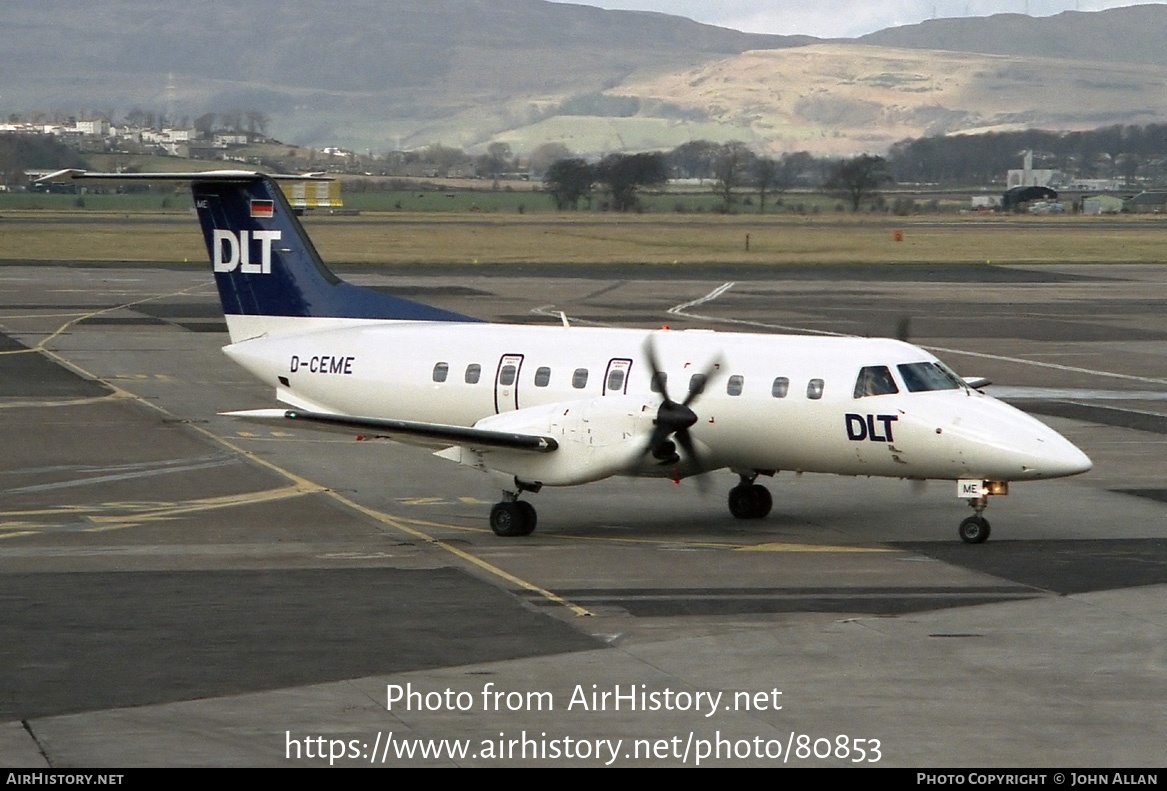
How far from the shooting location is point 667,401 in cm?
2244

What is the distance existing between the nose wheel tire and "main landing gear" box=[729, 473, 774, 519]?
3411 mm

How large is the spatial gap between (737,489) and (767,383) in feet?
7.58

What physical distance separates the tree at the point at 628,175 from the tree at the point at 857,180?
18.8m

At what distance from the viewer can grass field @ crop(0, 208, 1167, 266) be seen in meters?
99.6

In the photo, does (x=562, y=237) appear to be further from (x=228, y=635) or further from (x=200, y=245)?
(x=228, y=635)

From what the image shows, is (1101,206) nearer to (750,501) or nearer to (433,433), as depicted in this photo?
(750,501)

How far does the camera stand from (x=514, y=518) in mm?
23328

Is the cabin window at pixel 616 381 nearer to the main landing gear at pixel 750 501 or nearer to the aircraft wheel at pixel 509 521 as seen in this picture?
the aircraft wheel at pixel 509 521

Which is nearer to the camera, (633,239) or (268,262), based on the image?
(268,262)

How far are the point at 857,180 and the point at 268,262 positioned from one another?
461ft

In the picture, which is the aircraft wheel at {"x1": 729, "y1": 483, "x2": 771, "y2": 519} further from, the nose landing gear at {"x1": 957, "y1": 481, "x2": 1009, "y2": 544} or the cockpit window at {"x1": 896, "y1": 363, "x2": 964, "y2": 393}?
the nose landing gear at {"x1": 957, "y1": 481, "x2": 1009, "y2": 544}

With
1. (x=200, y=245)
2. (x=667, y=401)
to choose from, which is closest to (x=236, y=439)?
(x=667, y=401)

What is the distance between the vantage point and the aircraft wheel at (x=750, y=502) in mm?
24828

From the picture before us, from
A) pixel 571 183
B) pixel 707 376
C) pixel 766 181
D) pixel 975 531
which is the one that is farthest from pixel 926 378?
pixel 766 181
